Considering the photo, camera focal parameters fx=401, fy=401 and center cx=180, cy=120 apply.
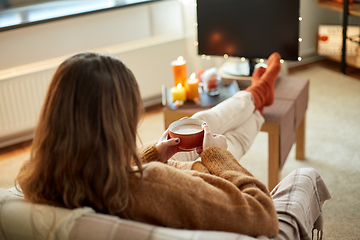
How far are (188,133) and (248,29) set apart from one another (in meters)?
1.12

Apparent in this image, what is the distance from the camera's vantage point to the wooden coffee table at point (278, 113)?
1659mm

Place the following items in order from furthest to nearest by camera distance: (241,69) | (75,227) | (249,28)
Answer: (241,69) < (249,28) < (75,227)

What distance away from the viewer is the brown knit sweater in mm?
786

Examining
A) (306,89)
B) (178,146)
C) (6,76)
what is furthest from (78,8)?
(178,146)

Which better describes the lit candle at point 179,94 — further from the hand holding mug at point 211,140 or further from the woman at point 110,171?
the woman at point 110,171

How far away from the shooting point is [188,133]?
3.62 ft

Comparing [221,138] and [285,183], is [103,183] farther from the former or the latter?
[285,183]

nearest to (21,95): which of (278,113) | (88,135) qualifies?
(278,113)

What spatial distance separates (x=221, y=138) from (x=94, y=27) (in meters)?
1.85

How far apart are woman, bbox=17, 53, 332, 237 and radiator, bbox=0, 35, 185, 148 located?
140 cm

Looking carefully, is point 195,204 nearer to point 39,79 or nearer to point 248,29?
point 248,29

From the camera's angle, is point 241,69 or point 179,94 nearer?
point 179,94

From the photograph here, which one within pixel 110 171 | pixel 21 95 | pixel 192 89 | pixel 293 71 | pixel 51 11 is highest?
pixel 51 11

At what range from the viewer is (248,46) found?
6.85ft
